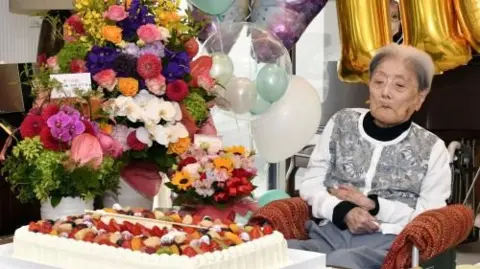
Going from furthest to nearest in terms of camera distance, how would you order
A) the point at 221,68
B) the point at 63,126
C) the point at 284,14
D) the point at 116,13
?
1. the point at 284,14
2. the point at 221,68
3. the point at 116,13
4. the point at 63,126

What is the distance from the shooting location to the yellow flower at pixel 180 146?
315 centimetres

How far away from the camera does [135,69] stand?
309 centimetres

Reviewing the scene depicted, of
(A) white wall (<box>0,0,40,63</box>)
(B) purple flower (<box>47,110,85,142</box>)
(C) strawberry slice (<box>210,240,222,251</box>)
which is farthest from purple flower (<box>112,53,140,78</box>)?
(A) white wall (<box>0,0,40,63</box>)

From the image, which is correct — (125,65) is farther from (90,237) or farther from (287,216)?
(90,237)

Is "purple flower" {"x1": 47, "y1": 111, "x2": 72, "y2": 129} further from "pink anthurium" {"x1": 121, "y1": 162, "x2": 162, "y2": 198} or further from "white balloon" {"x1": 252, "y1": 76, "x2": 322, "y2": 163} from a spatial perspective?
"white balloon" {"x1": 252, "y1": 76, "x2": 322, "y2": 163}

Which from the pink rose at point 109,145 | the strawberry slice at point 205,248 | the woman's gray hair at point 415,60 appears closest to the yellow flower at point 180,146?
the pink rose at point 109,145

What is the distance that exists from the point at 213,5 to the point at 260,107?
1.56ft

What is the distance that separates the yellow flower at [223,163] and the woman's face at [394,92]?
55 cm

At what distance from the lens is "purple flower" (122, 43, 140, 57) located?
309cm

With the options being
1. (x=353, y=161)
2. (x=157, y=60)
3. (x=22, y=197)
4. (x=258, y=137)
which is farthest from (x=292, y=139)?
(x=22, y=197)

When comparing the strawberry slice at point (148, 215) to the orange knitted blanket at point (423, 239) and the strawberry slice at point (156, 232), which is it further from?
the orange knitted blanket at point (423, 239)

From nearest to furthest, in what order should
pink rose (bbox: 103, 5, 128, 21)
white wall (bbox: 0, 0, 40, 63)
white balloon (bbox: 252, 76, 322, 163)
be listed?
1. pink rose (bbox: 103, 5, 128, 21)
2. white balloon (bbox: 252, 76, 322, 163)
3. white wall (bbox: 0, 0, 40, 63)

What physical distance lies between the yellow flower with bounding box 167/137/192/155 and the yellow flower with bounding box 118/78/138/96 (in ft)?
0.76

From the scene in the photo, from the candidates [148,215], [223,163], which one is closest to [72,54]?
[223,163]
